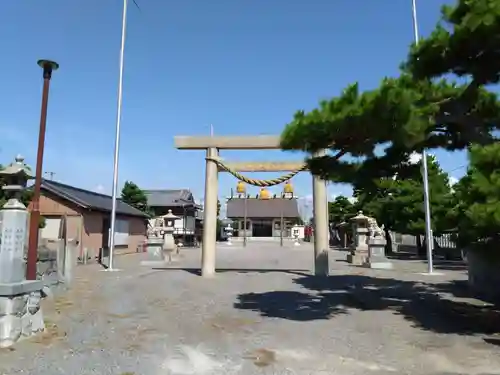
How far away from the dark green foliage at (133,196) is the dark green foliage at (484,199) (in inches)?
1407

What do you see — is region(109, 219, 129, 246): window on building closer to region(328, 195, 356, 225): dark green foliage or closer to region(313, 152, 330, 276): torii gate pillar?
region(313, 152, 330, 276): torii gate pillar

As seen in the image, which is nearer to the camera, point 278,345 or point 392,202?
point 278,345

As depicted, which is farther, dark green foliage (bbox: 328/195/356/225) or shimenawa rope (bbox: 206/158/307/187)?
dark green foliage (bbox: 328/195/356/225)

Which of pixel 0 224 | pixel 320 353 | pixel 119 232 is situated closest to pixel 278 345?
pixel 320 353

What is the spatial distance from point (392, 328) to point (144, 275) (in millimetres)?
10450

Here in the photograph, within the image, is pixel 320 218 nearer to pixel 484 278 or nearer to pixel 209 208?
pixel 209 208

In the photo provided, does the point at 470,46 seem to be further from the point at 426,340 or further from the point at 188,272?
the point at 188,272

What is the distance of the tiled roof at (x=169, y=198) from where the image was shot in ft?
148

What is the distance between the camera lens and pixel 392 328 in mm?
7156

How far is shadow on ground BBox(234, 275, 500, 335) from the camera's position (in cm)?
756

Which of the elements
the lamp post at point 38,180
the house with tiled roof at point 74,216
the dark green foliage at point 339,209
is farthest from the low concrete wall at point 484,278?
the dark green foliage at point 339,209

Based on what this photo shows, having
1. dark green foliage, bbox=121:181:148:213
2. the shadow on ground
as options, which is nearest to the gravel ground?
the shadow on ground

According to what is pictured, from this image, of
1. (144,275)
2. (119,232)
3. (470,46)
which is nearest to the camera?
(470,46)

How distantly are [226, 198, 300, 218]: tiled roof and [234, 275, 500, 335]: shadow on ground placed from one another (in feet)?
136
